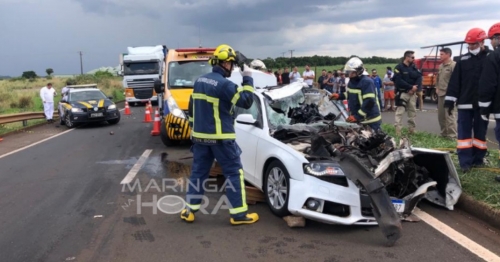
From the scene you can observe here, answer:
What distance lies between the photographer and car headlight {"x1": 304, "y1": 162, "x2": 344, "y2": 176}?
4.78m

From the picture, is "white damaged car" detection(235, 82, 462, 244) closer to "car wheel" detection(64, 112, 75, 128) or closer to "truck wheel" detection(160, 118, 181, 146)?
"truck wheel" detection(160, 118, 181, 146)

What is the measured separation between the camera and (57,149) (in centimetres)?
1159

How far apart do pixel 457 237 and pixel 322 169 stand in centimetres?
158

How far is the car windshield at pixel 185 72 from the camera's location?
11.4 meters

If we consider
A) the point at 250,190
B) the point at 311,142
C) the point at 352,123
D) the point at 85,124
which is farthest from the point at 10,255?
the point at 85,124

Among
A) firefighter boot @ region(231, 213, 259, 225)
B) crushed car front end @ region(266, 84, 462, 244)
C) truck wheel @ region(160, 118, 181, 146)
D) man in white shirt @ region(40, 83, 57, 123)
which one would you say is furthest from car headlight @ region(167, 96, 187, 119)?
man in white shirt @ region(40, 83, 57, 123)

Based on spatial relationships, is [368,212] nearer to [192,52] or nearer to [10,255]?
[10,255]

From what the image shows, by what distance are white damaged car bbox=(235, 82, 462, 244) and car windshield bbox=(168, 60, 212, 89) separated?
5.05 meters

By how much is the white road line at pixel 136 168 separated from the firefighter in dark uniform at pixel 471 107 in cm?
541

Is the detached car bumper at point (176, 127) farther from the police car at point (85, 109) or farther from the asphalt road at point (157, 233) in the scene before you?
the police car at point (85, 109)

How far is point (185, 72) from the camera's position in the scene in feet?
38.4

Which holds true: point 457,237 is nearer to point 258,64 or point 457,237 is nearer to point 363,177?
point 363,177

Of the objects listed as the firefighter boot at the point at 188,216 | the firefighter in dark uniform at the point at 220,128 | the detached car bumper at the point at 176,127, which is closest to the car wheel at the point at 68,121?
the detached car bumper at the point at 176,127

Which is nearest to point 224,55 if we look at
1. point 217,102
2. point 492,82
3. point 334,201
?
point 217,102
